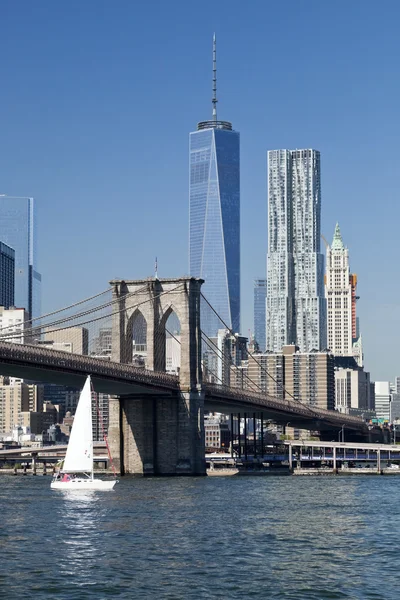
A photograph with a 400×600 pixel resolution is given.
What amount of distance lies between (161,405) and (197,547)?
214 ft

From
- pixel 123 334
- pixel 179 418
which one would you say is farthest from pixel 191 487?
pixel 123 334

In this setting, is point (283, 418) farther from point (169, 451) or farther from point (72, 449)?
point (72, 449)

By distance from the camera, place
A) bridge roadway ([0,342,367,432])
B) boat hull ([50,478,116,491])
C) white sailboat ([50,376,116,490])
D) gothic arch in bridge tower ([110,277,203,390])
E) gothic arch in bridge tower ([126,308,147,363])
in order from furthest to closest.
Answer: gothic arch in bridge tower ([126,308,147,363]) < gothic arch in bridge tower ([110,277,203,390]) < bridge roadway ([0,342,367,432]) < white sailboat ([50,376,116,490]) < boat hull ([50,478,116,491])

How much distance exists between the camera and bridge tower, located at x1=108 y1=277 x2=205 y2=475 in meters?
110

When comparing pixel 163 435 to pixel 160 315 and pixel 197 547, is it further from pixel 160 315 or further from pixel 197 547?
pixel 197 547

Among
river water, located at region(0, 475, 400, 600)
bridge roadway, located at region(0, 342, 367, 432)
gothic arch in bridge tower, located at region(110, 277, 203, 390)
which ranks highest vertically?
gothic arch in bridge tower, located at region(110, 277, 203, 390)

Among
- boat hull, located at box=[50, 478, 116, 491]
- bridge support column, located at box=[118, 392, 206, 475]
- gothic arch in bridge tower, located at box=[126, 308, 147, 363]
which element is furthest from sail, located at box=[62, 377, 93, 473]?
gothic arch in bridge tower, located at box=[126, 308, 147, 363]

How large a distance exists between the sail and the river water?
10.5 meters

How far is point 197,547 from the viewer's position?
4647 cm

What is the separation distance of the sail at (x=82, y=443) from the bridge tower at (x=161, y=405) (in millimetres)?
21025

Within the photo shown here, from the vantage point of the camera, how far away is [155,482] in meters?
94.9

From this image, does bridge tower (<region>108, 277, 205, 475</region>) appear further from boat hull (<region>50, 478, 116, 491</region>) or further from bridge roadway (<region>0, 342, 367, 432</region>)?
boat hull (<region>50, 478, 116, 491</region>)

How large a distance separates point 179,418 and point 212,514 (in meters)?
48.9

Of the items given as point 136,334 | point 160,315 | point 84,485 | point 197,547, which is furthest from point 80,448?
point 136,334
